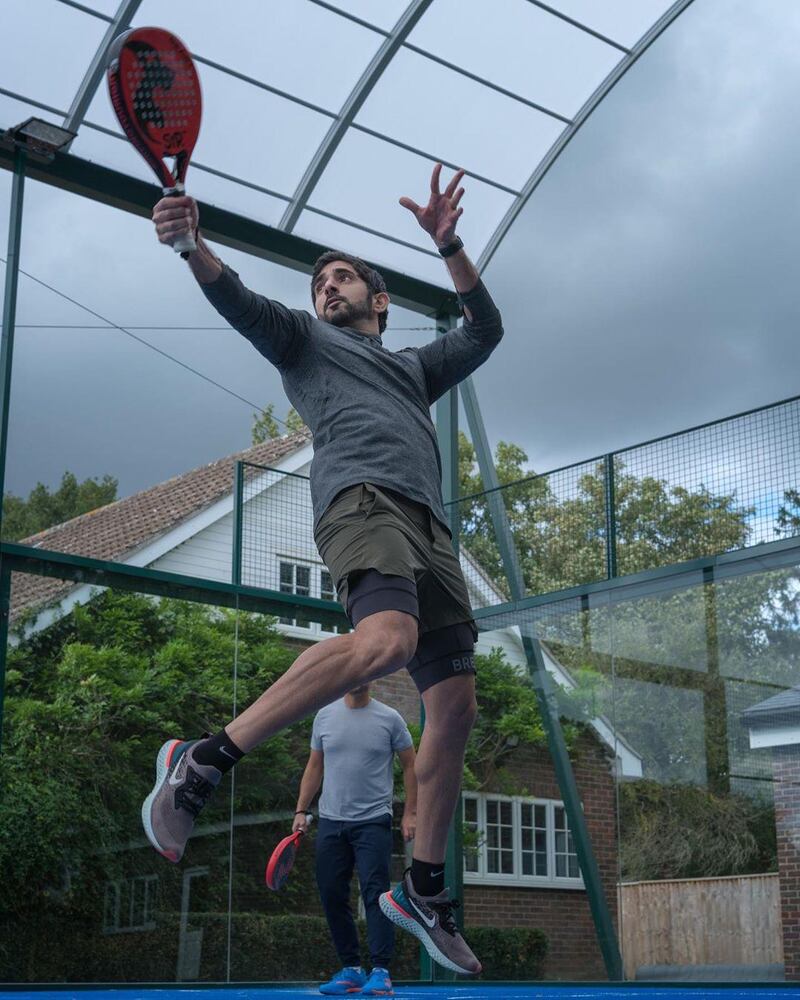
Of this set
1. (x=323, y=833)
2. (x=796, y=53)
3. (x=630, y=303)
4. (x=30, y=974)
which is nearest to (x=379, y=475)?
(x=323, y=833)

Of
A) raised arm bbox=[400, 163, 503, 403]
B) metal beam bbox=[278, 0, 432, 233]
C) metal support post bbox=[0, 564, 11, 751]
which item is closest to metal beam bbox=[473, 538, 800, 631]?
metal beam bbox=[278, 0, 432, 233]

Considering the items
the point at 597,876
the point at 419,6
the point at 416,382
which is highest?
the point at 419,6

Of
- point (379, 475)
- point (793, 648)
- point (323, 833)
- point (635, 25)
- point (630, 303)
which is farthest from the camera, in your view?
point (630, 303)

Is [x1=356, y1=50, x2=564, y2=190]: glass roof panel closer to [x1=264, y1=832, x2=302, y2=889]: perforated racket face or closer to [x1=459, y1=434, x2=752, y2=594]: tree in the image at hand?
[x1=459, y1=434, x2=752, y2=594]: tree

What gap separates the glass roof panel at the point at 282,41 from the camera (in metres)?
8.91

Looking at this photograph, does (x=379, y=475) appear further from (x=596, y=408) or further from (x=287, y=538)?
(x=596, y=408)

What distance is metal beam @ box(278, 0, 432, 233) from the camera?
927 centimetres

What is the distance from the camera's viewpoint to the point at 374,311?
12.3 ft

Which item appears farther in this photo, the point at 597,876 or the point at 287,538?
the point at 287,538

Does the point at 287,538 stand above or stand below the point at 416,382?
above

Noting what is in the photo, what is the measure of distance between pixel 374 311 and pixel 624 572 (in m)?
6.48

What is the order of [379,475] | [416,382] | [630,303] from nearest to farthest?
1. [379,475]
2. [416,382]
3. [630,303]

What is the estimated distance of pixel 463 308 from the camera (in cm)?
374

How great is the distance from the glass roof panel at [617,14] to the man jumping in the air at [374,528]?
652cm
